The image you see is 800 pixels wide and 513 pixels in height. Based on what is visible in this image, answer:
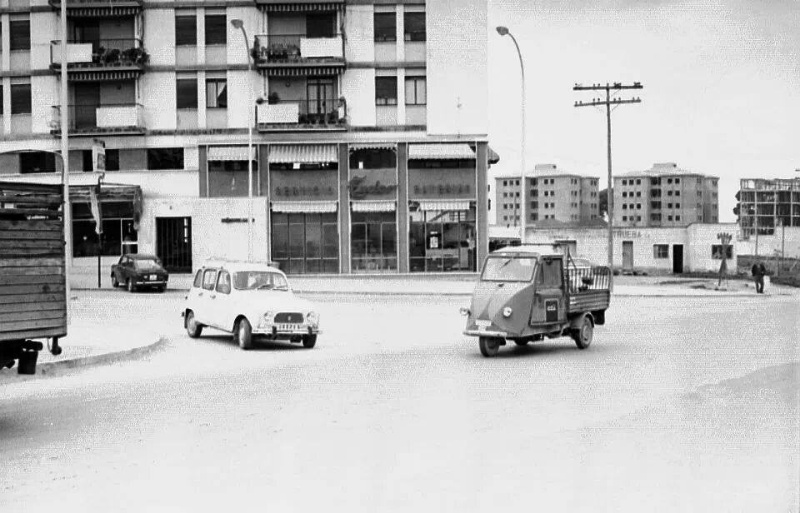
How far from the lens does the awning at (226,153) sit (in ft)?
161

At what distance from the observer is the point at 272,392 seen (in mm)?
13031

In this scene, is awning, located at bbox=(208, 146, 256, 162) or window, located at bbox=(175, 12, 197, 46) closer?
awning, located at bbox=(208, 146, 256, 162)

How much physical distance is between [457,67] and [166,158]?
51.6ft

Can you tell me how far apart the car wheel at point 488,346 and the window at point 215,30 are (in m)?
36.3

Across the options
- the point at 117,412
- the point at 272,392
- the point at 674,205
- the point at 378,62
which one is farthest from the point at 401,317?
the point at 674,205

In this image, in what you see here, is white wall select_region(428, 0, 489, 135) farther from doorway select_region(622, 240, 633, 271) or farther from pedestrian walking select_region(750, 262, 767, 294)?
doorway select_region(622, 240, 633, 271)

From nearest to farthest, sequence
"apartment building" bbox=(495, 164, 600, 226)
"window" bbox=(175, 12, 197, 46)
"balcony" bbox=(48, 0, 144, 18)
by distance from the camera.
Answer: "balcony" bbox=(48, 0, 144, 18) < "window" bbox=(175, 12, 197, 46) < "apartment building" bbox=(495, 164, 600, 226)

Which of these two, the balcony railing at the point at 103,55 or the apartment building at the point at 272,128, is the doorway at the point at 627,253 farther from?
the balcony railing at the point at 103,55

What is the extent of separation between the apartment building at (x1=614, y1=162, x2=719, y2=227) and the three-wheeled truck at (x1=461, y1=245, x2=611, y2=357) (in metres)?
130

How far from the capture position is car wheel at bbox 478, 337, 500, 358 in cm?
1762

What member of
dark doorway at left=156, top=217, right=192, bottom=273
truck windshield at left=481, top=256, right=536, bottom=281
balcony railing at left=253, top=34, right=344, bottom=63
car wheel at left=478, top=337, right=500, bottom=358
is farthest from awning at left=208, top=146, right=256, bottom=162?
car wheel at left=478, top=337, right=500, bottom=358

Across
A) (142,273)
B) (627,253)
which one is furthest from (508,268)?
(627,253)

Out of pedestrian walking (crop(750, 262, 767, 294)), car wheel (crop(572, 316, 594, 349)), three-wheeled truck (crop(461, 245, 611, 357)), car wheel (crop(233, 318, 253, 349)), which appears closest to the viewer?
three-wheeled truck (crop(461, 245, 611, 357))

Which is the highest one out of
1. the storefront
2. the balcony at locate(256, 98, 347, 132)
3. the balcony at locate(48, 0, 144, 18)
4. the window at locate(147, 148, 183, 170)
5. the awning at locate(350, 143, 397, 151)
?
the balcony at locate(48, 0, 144, 18)
